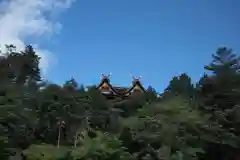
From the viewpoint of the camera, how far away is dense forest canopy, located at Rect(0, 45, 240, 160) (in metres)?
16.0

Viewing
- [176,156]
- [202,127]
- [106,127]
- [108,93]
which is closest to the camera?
[176,156]

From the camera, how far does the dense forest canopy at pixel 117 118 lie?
16047mm

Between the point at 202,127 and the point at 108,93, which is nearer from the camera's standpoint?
the point at 202,127

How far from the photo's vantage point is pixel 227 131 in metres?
17.8

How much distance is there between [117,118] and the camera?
1838cm

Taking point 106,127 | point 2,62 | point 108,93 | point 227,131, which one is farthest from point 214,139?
point 2,62

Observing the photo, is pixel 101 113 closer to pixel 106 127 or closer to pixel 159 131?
pixel 106 127

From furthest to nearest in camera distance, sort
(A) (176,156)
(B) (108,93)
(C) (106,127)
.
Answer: (B) (108,93)
(C) (106,127)
(A) (176,156)

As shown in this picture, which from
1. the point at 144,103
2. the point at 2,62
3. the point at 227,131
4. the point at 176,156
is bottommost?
the point at 176,156

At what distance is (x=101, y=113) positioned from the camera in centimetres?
1856

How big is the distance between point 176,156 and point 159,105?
2.40m

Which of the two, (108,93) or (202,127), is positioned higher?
(108,93)

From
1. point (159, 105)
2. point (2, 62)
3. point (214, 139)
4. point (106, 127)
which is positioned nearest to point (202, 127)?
point (214, 139)

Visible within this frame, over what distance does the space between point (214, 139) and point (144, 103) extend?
11.4 ft
